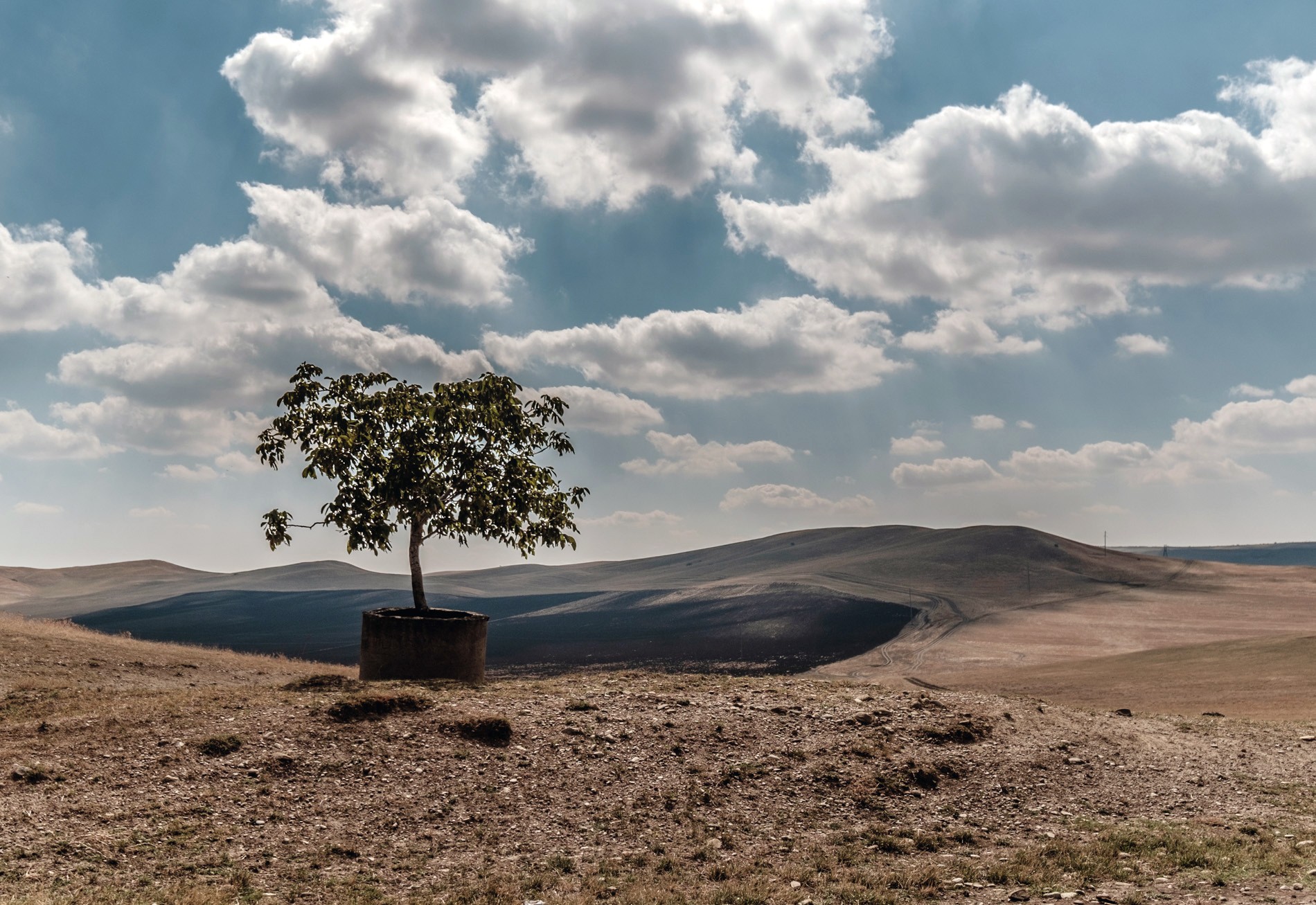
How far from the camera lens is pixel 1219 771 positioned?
15023 millimetres

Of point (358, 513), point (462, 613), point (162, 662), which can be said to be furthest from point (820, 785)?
point (162, 662)

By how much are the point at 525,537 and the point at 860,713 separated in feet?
28.2

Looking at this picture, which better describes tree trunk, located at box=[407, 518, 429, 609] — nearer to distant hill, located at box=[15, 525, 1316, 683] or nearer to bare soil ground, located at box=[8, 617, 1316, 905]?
bare soil ground, located at box=[8, 617, 1316, 905]

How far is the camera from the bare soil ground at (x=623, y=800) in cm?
974

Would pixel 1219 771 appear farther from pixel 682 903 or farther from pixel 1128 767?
pixel 682 903

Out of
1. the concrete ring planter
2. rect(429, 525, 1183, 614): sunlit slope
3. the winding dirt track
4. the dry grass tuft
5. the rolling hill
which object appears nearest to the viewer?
the dry grass tuft

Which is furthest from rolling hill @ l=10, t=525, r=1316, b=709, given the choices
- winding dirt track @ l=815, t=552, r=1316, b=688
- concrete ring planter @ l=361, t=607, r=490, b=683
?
concrete ring planter @ l=361, t=607, r=490, b=683

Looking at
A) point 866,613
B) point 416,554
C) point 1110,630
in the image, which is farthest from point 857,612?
point 416,554

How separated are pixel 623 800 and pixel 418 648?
7.82m

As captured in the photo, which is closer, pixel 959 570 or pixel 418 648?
pixel 418 648

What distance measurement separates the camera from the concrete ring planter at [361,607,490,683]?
18.9m

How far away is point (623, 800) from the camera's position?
40.5ft

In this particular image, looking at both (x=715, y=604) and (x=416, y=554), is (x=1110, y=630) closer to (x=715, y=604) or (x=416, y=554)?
(x=715, y=604)

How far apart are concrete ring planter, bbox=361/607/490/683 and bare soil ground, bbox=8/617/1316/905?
1.33 metres
